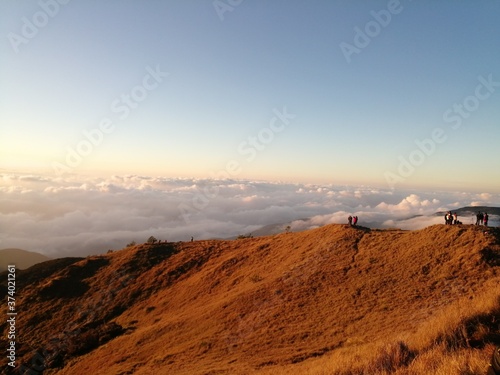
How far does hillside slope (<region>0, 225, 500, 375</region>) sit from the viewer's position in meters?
18.6

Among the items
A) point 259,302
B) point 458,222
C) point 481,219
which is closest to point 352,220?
point 458,222

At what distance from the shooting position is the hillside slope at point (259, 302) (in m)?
18.6

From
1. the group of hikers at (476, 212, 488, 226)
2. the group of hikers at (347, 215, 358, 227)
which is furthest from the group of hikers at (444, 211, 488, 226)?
the group of hikers at (347, 215, 358, 227)

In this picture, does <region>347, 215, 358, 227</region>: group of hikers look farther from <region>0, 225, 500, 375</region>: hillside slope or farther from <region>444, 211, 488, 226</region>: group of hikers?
<region>444, 211, 488, 226</region>: group of hikers

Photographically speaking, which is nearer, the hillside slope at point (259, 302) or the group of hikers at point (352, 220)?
the hillside slope at point (259, 302)

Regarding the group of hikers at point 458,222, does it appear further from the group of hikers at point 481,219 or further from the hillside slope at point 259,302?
the hillside slope at point 259,302

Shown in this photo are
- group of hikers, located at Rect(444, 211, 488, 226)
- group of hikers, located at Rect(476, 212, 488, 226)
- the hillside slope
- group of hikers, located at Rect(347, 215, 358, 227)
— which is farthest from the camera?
group of hikers, located at Rect(347, 215, 358, 227)

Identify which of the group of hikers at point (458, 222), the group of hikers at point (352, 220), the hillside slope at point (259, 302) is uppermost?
the group of hikers at point (458, 222)

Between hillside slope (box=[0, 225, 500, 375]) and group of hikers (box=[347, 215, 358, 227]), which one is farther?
group of hikers (box=[347, 215, 358, 227])

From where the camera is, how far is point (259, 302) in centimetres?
2614

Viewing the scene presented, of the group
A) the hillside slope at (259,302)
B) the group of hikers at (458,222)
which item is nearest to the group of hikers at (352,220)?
the hillside slope at (259,302)

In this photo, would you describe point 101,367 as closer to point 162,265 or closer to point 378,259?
point 162,265

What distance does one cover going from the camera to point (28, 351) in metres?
29.4

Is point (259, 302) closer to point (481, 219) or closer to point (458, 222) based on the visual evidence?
point (458, 222)
